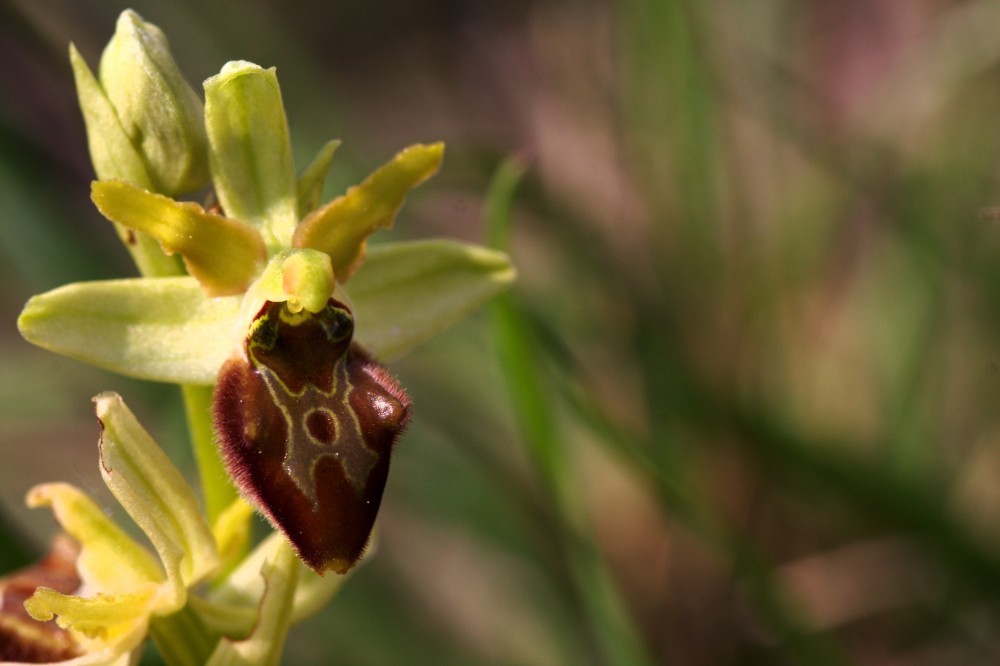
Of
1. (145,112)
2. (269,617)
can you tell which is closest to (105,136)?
(145,112)

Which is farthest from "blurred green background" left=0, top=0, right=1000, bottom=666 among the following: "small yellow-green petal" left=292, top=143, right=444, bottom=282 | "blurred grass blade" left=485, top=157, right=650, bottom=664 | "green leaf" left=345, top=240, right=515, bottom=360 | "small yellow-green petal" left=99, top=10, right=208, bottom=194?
"small yellow-green petal" left=99, top=10, right=208, bottom=194

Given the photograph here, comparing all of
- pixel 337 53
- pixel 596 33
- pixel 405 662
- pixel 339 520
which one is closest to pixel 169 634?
pixel 339 520

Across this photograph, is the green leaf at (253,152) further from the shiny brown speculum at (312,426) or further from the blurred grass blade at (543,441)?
the blurred grass blade at (543,441)

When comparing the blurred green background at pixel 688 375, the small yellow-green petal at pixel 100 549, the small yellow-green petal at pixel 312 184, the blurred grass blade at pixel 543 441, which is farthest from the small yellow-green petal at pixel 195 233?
the blurred green background at pixel 688 375

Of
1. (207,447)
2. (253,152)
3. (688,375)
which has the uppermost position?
(253,152)

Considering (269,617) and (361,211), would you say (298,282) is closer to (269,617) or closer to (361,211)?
(361,211)
